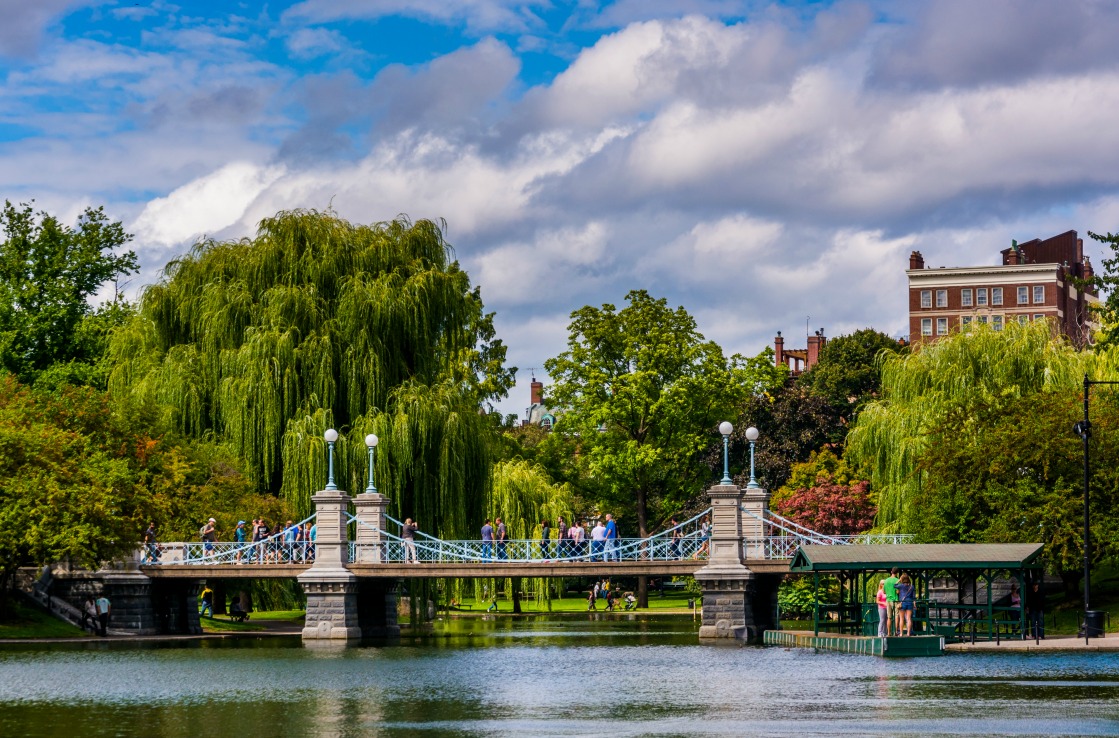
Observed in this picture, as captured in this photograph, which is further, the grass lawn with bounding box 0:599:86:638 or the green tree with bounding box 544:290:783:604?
the green tree with bounding box 544:290:783:604

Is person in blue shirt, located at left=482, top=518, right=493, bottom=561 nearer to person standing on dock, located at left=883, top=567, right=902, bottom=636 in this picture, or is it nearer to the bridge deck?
the bridge deck

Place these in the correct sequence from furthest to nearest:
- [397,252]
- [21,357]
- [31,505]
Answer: [21,357] < [397,252] < [31,505]

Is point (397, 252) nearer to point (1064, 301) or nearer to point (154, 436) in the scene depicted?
point (154, 436)

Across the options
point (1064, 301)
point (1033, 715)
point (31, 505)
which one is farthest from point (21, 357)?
point (1064, 301)

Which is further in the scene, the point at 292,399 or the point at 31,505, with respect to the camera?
the point at 292,399

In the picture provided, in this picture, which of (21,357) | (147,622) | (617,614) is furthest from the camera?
(617,614)

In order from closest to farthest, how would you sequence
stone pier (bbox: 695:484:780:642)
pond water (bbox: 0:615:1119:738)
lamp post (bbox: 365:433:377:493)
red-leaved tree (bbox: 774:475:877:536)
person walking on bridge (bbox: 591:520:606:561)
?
pond water (bbox: 0:615:1119:738)
stone pier (bbox: 695:484:780:642)
lamp post (bbox: 365:433:377:493)
person walking on bridge (bbox: 591:520:606:561)
red-leaved tree (bbox: 774:475:877:536)

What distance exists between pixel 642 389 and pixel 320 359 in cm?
2462

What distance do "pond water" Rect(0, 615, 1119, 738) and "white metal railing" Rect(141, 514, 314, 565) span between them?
4.22m

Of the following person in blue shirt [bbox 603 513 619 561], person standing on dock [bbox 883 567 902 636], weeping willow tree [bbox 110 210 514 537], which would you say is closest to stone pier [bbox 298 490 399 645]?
weeping willow tree [bbox 110 210 514 537]

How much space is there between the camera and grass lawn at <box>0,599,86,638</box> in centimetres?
4662

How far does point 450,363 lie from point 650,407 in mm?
18909

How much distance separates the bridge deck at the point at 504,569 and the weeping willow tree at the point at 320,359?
149 inches

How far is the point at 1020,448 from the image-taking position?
48250mm
